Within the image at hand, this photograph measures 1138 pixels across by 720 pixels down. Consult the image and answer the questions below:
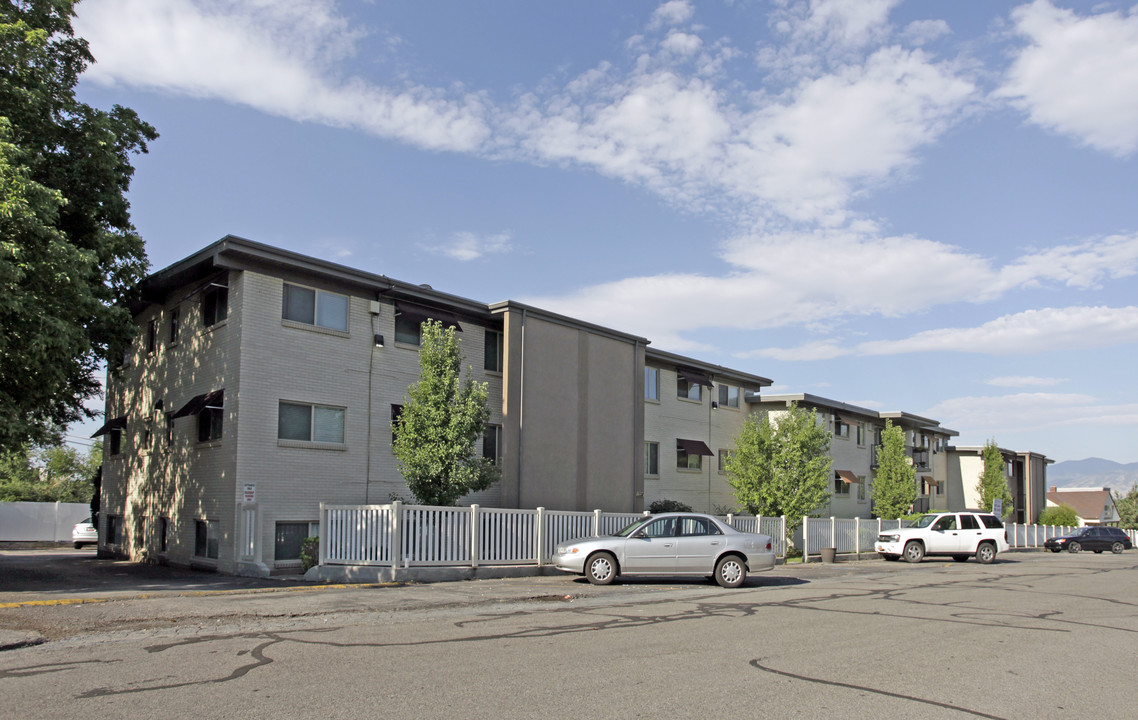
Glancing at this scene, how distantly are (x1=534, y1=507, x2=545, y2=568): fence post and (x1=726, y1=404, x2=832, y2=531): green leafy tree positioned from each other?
38.4 feet

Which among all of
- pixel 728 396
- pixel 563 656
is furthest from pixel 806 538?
pixel 563 656

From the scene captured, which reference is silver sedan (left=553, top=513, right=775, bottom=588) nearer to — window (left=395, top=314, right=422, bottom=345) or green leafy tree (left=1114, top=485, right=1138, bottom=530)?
window (left=395, top=314, right=422, bottom=345)

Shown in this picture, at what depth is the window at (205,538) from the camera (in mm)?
19844

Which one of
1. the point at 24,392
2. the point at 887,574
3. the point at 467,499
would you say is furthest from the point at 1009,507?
the point at 24,392

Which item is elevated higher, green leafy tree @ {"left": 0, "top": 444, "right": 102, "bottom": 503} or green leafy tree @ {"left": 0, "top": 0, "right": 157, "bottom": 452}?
green leafy tree @ {"left": 0, "top": 0, "right": 157, "bottom": 452}

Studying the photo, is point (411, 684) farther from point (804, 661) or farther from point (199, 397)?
point (199, 397)

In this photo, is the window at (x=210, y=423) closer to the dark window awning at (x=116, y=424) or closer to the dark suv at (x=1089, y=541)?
the dark window awning at (x=116, y=424)

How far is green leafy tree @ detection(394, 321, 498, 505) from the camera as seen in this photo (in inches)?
748

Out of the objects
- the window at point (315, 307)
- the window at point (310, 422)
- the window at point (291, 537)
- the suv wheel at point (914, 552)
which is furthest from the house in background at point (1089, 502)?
the window at point (291, 537)

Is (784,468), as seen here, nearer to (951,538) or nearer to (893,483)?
(951,538)

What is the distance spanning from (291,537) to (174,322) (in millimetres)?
7352

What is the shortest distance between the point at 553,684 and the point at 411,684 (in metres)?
1.23

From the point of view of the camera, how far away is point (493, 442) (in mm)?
24703

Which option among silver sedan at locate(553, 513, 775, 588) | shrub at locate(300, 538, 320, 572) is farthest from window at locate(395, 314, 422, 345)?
silver sedan at locate(553, 513, 775, 588)
